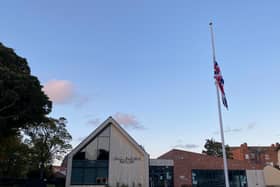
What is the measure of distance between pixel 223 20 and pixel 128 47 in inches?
348

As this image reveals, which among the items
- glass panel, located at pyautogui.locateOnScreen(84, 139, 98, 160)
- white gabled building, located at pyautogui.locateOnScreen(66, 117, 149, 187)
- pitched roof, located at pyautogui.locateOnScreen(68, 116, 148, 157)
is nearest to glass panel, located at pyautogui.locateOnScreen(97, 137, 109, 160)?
white gabled building, located at pyautogui.locateOnScreen(66, 117, 149, 187)

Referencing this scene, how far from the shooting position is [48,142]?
38.1m

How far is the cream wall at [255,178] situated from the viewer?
39.1 meters

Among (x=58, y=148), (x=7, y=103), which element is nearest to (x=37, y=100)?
(x=7, y=103)

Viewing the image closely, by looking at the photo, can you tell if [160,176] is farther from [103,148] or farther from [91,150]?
[91,150]

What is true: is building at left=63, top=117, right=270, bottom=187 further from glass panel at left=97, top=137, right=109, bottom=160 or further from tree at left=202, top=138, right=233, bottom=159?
tree at left=202, top=138, right=233, bottom=159

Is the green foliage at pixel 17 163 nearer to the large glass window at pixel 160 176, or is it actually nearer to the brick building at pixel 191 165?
the large glass window at pixel 160 176

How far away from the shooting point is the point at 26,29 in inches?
746

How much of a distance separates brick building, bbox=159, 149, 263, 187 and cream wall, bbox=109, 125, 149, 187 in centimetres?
1108

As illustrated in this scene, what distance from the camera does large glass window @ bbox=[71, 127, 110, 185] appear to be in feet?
78.2

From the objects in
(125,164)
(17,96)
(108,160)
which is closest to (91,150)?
(108,160)

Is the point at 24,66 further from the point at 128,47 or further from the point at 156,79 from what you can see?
the point at 156,79

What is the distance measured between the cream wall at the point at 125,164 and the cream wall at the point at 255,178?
22.1 meters

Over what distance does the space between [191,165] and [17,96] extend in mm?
25432
